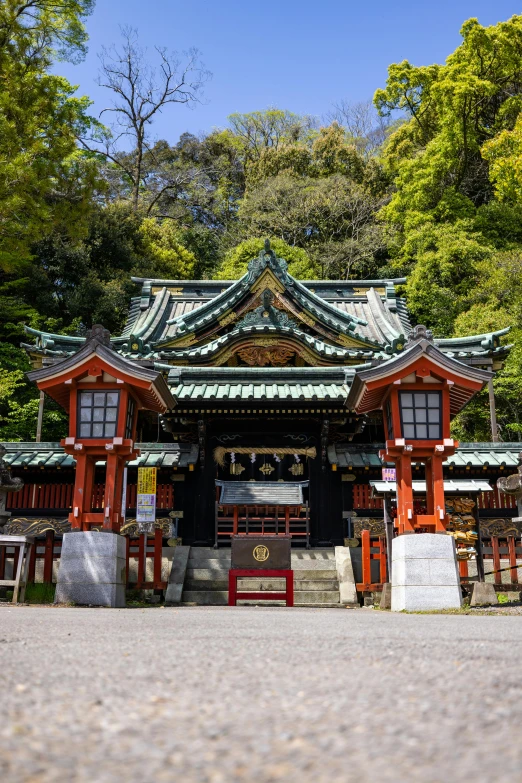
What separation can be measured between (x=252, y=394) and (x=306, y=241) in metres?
23.9

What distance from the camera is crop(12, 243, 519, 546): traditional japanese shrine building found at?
602 inches

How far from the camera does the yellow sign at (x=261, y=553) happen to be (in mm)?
11430

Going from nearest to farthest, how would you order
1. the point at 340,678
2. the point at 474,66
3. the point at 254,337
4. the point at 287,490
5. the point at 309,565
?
1. the point at 340,678
2. the point at 309,565
3. the point at 287,490
4. the point at 254,337
5. the point at 474,66

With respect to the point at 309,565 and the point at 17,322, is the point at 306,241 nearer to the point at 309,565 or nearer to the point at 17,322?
the point at 17,322

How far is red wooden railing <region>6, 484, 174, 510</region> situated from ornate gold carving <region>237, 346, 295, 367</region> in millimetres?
4271

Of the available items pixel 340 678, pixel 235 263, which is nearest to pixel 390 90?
pixel 235 263

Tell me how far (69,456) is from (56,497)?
102cm

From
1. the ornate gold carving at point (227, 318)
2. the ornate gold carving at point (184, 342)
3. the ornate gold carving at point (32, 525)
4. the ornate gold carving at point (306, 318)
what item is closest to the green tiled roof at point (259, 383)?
the ornate gold carving at point (184, 342)

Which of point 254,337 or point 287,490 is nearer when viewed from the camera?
point 287,490

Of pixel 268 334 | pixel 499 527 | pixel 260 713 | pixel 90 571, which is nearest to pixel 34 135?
pixel 268 334

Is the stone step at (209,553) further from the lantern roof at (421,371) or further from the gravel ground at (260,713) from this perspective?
the gravel ground at (260,713)

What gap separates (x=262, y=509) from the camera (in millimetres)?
15938

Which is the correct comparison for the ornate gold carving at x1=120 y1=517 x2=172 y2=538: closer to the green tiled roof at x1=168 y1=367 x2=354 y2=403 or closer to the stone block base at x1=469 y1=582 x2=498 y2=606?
the green tiled roof at x1=168 y1=367 x2=354 y2=403

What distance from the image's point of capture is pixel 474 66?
3238 centimetres
